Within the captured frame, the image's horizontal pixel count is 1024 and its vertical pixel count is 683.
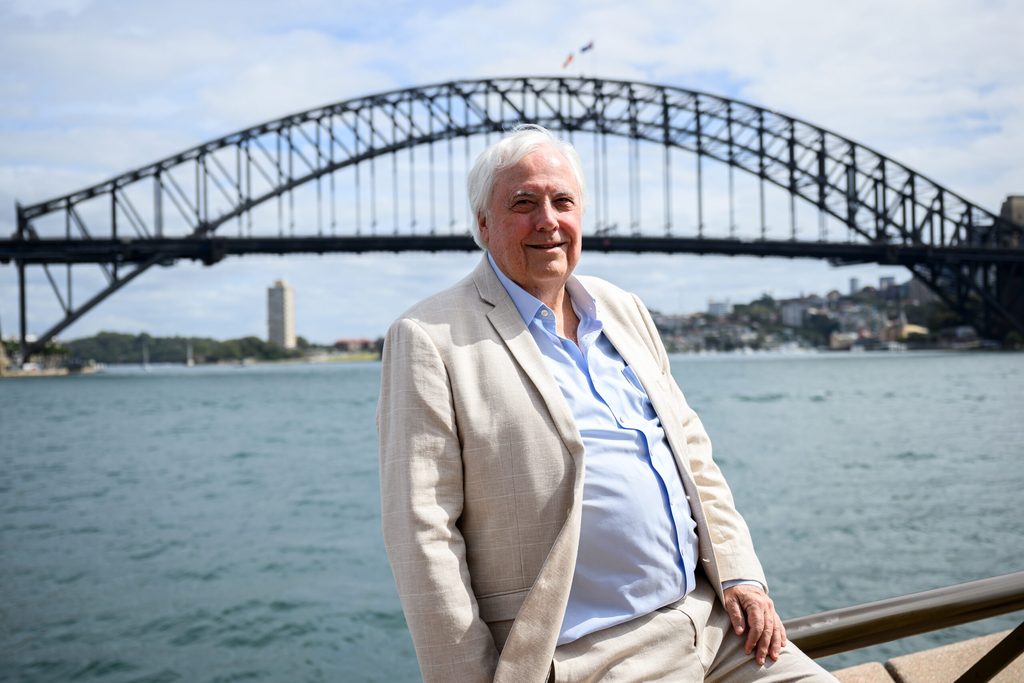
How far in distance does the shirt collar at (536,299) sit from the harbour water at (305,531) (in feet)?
17.4

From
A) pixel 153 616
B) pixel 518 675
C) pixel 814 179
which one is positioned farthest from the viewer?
pixel 814 179

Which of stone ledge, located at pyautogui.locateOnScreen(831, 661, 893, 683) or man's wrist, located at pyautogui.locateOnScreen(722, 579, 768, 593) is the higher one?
man's wrist, located at pyautogui.locateOnScreen(722, 579, 768, 593)

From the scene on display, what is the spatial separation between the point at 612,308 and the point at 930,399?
28.5 metres

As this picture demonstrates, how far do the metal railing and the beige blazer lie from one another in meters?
0.56

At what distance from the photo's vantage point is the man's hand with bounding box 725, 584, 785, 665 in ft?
6.02

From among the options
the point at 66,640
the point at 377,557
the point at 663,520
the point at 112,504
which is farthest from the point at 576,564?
the point at 112,504

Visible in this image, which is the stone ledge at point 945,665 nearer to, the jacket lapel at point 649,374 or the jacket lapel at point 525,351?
the jacket lapel at point 649,374

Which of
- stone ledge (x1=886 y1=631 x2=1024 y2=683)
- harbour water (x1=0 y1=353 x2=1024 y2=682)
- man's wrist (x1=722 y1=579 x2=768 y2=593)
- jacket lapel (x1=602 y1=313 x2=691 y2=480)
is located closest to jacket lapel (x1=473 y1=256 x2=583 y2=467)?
jacket lapel (x1=602 y1=313 x2=691 y2=480)

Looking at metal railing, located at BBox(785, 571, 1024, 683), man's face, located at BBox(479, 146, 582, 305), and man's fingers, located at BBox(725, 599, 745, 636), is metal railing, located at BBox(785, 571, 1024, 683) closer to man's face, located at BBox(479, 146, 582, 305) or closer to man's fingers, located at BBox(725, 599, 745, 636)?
man's fingers, located at BBox(725, 599, 745, 636)

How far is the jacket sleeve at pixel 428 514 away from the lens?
1589mm

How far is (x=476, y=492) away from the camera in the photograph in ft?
5.51

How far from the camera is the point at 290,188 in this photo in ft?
136

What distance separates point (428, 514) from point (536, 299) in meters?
0.54

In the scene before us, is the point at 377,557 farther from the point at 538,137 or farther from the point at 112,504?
the point at 538,137
